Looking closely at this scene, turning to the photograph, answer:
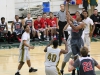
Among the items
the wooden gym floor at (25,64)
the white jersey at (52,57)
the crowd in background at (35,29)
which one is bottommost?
the wooden gym floor at (25,64)

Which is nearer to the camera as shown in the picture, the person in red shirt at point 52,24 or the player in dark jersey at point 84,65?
the player in dark jersey at point 84,65

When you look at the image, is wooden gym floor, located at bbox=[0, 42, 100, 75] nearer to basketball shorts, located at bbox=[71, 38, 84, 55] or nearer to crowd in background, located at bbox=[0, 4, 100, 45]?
basketball shorts, located at bbox=[71, 38, 84, 55]

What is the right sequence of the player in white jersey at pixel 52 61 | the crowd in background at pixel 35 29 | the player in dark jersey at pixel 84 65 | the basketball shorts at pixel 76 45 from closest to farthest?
the player in dark jersey at pixel 84 65 → the player in white jersey at pixel 52 61 → the basketball shorts at pixel 76 45 → the crowd in background at pixel 35 29

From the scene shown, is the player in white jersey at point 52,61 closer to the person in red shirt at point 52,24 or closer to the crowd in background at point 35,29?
the crowd in background at point 35,29

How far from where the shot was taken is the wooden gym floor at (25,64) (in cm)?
1148

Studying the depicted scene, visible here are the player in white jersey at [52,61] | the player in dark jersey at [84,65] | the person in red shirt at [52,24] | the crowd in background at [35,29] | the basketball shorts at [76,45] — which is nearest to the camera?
the player in dark jersey at [84,65]

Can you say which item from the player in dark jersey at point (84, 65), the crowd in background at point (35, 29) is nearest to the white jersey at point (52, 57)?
the player in dark jersey at point (84, 65)

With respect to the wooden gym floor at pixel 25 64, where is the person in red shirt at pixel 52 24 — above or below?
above

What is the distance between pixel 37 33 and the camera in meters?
18.4

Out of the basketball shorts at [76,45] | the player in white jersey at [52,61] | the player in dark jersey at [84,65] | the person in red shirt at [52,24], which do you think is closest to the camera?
the player in dark jersey at [84,65]

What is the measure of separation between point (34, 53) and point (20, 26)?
353 cm

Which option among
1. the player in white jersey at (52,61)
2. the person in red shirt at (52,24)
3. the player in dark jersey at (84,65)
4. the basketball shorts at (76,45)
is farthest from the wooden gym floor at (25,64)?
the player in dark jersey at (84,65)

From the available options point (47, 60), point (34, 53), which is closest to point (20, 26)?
point (34, 53)

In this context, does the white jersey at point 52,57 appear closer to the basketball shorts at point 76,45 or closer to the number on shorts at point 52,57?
the number on shorts at point 52,57
